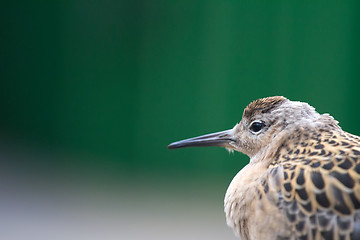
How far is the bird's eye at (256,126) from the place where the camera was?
3.34 meters

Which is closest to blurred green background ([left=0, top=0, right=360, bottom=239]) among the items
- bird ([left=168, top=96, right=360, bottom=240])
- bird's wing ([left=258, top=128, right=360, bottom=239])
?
bird ([left=168, top=96, right=360, bottom=240])

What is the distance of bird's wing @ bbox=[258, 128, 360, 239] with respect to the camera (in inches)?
100

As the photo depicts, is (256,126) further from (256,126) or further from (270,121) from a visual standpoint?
(270,121)

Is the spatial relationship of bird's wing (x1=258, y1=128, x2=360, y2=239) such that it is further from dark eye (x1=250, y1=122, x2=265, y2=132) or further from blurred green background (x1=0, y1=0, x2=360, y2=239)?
blurred green background (x1=0, y1=0, x2=360, y2=239)

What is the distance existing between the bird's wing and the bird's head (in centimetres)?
30

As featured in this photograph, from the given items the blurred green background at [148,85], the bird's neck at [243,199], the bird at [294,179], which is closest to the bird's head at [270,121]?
the bird at [294,179]

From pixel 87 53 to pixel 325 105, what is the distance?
4060 mm

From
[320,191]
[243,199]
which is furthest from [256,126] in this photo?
[320,191]

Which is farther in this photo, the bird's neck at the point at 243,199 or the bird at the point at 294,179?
the bird's neck at the point at 243,199

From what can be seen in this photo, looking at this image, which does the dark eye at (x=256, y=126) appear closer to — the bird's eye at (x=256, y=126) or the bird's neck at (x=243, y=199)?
the bird's eye at (x=256, y=126)

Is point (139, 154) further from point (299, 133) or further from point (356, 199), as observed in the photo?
point (356, 199)

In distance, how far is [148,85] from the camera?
853 cm

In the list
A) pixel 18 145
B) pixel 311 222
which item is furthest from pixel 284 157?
pixel 18 145

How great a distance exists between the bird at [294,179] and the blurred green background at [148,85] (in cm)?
439
